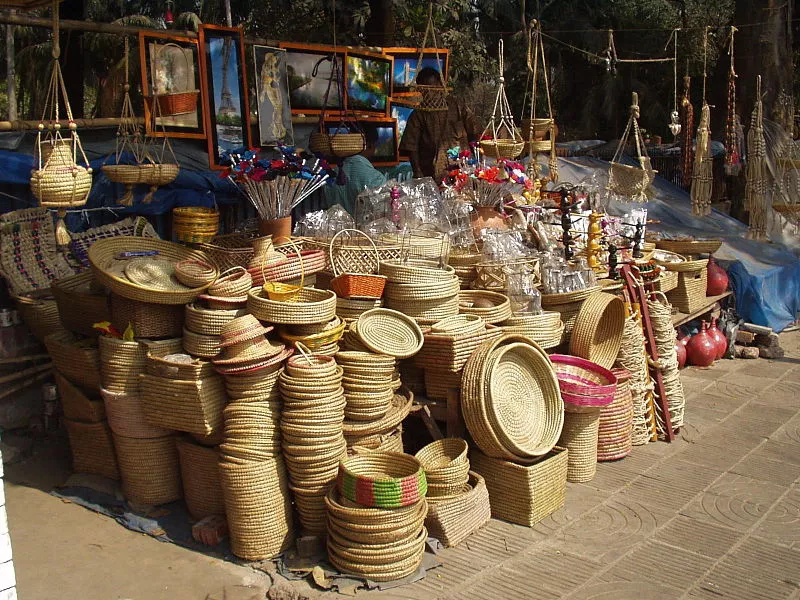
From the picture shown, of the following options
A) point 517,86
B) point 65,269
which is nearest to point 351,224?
point 65,269

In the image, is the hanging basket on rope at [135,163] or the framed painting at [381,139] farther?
the framed painting at [381,139]

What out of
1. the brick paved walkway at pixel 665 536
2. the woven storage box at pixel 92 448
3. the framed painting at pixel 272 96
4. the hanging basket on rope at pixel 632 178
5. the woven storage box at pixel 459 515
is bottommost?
the brick paved walkway at pixel 665 536

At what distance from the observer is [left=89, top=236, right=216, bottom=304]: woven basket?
15.0 ft

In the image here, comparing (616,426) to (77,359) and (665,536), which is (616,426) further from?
(77,359)

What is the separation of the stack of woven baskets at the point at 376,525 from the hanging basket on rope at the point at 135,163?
94.0 inches

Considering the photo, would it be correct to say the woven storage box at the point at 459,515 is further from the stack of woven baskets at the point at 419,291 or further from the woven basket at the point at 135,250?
the woven basket at the point at 135,250

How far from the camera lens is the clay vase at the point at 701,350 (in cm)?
770

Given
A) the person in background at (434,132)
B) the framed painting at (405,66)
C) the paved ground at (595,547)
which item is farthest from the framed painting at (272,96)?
the paved ground at (595,547)

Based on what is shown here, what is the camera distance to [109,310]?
16.3ft

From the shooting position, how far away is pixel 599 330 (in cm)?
589

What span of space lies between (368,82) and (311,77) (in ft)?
2.49

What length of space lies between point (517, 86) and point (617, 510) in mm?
19493

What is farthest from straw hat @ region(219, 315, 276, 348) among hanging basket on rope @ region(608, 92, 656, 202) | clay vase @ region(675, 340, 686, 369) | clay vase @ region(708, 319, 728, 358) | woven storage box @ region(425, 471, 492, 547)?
clay vase @ region(708, 319, 728, 358)

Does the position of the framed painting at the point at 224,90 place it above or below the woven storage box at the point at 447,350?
above
